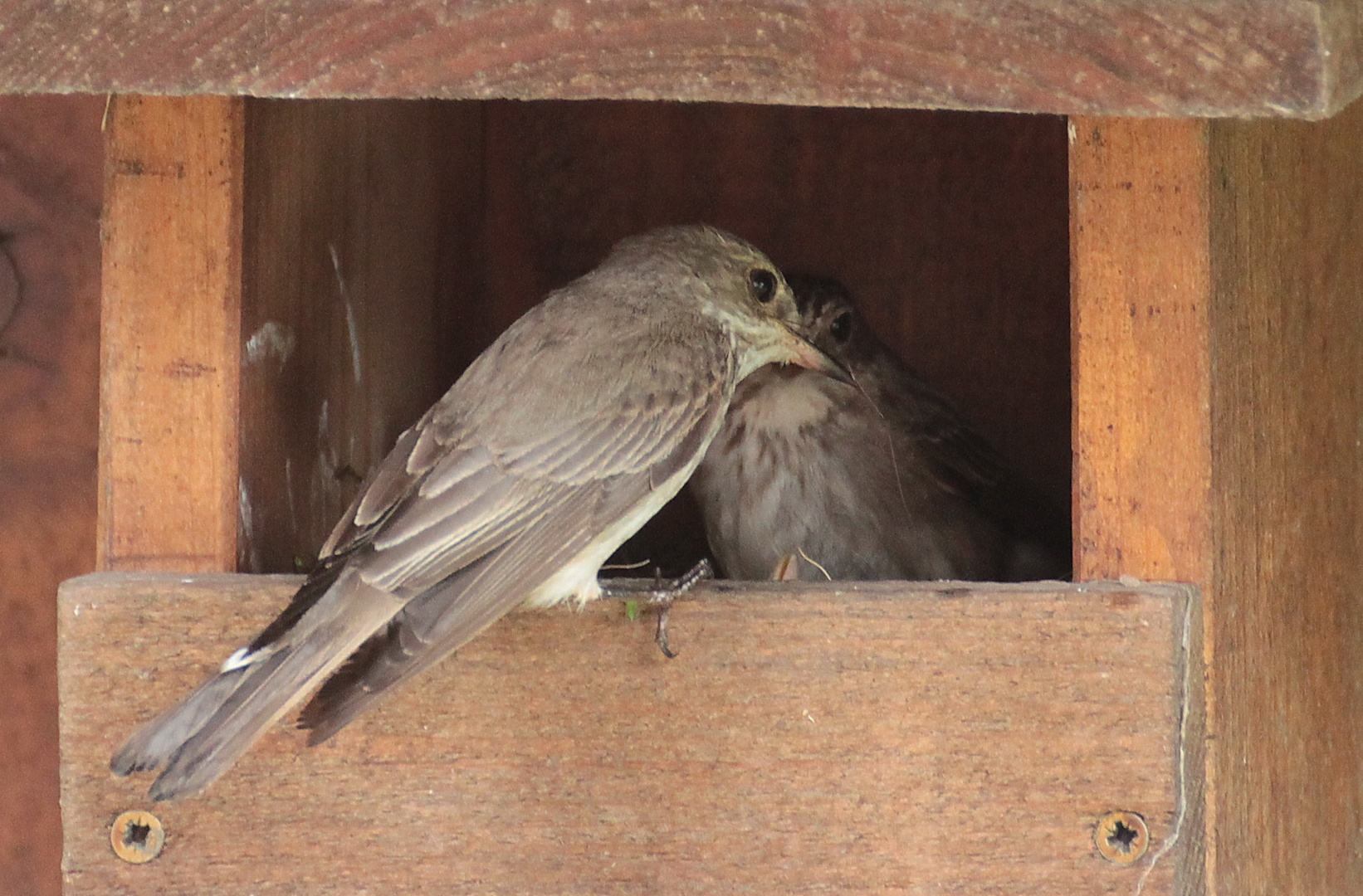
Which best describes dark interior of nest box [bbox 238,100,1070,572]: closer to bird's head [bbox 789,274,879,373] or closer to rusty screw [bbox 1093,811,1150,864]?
bird's head [bbox 789,274,879,373]

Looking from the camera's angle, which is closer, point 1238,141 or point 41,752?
point 1238,141

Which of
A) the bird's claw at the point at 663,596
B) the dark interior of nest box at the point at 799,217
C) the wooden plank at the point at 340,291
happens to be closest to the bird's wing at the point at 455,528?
the bird's claw at the point at 663,596

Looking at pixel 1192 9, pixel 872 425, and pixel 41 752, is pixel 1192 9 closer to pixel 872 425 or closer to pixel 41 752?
pixel 872 425

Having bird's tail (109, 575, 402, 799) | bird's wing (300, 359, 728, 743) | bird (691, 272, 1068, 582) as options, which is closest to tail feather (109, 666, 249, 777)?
bird's tail (109, 575, 402, 799)

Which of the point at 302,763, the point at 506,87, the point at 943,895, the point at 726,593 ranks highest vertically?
the point at 506,87

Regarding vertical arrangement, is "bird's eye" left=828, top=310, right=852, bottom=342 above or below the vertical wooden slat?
above

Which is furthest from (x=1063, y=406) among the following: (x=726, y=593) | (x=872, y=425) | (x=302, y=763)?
(x=302, y=763)
